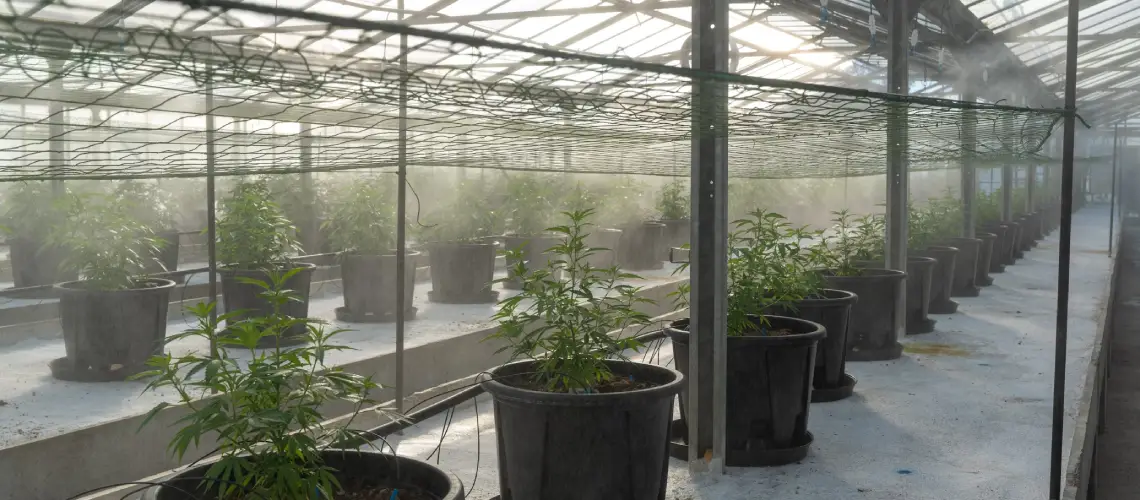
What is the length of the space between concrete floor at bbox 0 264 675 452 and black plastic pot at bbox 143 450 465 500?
916 mm

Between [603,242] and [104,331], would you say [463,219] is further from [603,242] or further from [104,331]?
[104,331]

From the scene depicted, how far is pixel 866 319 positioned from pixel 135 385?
354cm

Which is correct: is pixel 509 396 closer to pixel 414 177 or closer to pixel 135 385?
pixel 135 385

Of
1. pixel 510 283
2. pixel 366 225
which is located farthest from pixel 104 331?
pixel 510 283

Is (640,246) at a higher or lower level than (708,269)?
lower

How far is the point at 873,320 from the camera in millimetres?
5027

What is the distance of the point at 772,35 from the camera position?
1088cm

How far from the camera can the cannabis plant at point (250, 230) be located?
5457 millimetres

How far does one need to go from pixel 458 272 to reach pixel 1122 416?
15.6 ft

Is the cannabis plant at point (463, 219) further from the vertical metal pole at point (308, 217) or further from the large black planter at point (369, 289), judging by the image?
the large black planter at point (369, 289)

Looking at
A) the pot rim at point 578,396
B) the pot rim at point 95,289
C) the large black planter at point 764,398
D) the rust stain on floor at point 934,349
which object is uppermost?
the pot rim at point 95,289

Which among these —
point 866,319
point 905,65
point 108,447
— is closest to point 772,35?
point 905,65

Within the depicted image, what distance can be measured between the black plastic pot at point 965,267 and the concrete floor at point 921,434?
6.31ft

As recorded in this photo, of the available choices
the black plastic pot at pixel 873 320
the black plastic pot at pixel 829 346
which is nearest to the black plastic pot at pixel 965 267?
the black plastic pot at pixel 873 320
